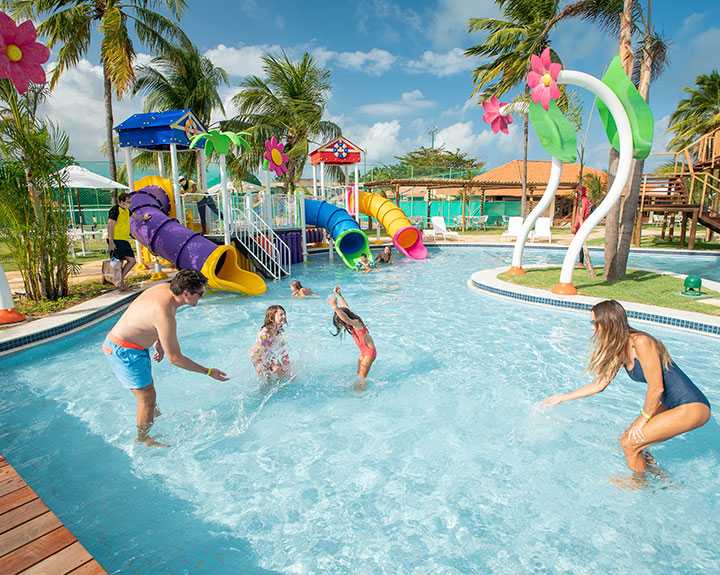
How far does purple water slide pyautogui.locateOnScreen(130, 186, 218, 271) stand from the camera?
8664 mm

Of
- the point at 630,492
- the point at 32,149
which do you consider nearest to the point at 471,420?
the point at 630,492

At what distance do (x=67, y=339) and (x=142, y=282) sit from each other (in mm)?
3633

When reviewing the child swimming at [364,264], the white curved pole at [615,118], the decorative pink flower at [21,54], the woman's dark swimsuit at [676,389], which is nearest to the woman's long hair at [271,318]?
the woman's dark swimsuit at [676,389]

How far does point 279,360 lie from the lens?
4.97 meters

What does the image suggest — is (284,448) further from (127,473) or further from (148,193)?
(148,193)

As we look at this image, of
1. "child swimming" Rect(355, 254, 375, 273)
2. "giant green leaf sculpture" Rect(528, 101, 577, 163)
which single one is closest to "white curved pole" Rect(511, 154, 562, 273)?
"giant green leaf sculpture" Rect(528, 101, 577, 163)

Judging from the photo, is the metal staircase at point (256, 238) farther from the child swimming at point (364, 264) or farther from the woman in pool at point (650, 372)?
the woman in pool at point (650, 372)

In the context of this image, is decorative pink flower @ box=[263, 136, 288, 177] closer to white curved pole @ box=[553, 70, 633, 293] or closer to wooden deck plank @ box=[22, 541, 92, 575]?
white curved pole @ box=[553, 70, 633, 293]

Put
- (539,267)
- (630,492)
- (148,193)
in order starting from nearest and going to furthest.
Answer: (630,492) → (148,193) → (539,267)

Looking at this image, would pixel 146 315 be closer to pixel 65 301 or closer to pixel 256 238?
pixel 65 301

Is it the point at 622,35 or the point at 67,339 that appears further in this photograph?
the point at 622,35

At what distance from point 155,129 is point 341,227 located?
5.79 meters

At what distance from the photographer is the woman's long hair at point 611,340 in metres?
2.73

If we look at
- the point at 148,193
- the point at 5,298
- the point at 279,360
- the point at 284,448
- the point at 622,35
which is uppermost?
the point at 622,35
